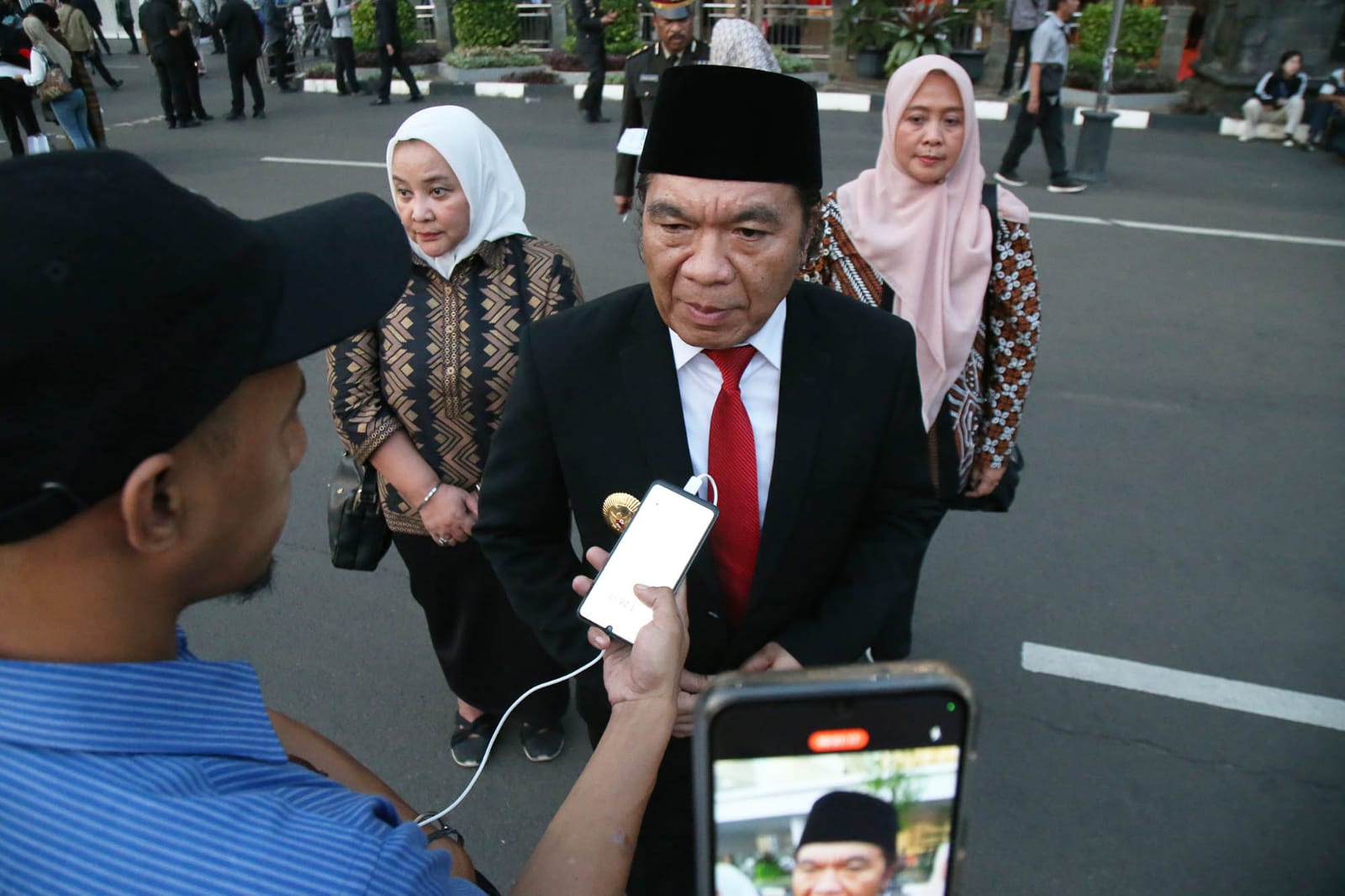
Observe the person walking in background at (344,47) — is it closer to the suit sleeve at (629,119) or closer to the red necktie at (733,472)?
the suit sleeve at (629,119)

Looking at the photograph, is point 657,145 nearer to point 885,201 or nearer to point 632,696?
point 632,696

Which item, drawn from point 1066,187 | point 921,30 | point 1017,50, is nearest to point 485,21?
point 921,30

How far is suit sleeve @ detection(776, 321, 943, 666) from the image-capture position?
1.80 metres

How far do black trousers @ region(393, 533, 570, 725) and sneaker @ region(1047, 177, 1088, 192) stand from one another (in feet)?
27.1

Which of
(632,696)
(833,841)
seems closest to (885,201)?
(632,696)

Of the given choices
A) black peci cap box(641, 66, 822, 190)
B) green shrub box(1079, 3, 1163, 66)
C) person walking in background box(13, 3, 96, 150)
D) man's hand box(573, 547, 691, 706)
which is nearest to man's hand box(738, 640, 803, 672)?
man's hand box(573, 547, 691, 706)

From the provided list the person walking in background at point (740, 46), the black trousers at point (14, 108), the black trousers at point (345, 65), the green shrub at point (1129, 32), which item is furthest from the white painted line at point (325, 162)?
the green shrub at point (1129, 32)

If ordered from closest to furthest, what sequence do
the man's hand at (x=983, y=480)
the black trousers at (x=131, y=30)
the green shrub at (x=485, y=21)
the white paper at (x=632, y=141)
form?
1. the man's hand at (x=983, y=480)
2. the white paper at (x=632, y=141)
3. the green shrub at (x=485, y=21)
4. the black trousers at (x=131, y=30)

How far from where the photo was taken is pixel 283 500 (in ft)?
3.28

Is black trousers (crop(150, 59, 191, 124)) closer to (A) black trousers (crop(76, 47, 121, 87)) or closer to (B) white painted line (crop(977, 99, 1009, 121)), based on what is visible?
(A) black trousers (crop(76, 47, 121, 87))

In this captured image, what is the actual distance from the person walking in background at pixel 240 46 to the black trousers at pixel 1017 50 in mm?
11450

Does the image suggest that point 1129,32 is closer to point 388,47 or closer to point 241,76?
point 388,47

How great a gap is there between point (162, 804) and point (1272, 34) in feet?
54.4

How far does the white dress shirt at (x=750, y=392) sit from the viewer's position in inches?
69.2
